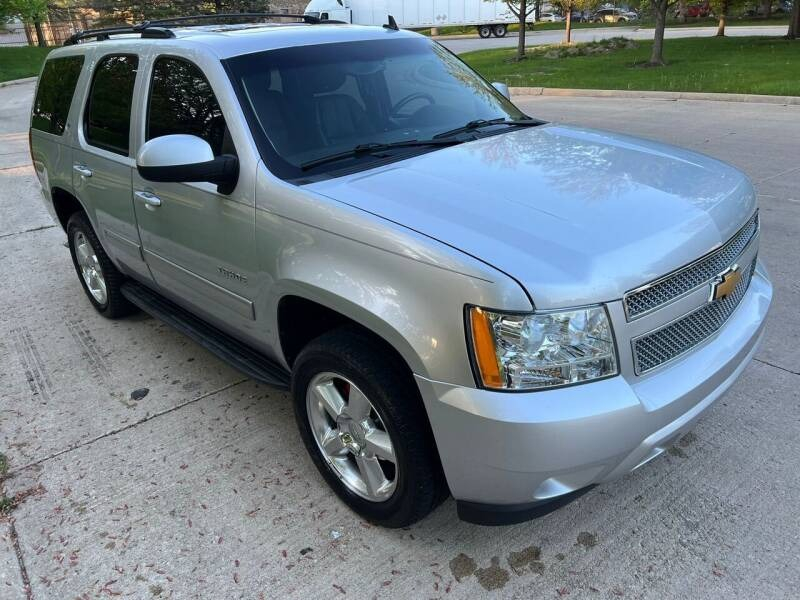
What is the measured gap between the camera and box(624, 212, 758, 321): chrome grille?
209 cm

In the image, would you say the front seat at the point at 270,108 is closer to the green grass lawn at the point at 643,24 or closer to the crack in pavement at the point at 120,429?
the crack in pavement at the point at 120,429

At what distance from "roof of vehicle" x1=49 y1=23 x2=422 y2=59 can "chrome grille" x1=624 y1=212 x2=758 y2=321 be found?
2078 mm

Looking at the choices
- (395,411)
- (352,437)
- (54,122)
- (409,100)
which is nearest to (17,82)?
(54,122)

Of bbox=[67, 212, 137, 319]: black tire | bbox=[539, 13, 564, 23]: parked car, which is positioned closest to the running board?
bbox=[67, 212, 137, 319]: black tire

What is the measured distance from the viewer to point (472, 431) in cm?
205

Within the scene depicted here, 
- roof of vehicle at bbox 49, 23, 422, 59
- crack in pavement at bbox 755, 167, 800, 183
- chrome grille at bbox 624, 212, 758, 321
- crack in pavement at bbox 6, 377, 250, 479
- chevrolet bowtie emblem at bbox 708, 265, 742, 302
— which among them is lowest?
crack in pavement at bbox 6, 377, 250, 479

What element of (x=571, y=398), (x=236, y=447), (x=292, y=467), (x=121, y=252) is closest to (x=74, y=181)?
(x=121, y=252)

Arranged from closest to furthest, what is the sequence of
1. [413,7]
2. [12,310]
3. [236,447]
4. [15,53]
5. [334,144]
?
[334,144]
[236,447]
[12,310]
[15,53]
[413,7]

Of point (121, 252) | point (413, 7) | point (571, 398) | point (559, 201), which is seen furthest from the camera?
point (413, 7)

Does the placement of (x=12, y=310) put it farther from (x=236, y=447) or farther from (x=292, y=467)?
(x=292, y=467)

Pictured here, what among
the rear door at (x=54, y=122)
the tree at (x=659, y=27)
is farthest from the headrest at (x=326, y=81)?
the tree at (x=659, y=27)

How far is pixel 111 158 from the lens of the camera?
3.79 metres

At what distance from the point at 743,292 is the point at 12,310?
4918 mm

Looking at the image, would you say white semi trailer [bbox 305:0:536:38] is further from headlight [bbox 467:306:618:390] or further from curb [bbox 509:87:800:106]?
headlight [bbox 467:306:618:390]
